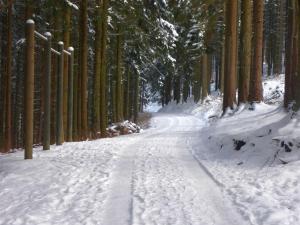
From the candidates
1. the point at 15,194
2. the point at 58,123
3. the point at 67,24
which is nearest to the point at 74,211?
the point at 15,194

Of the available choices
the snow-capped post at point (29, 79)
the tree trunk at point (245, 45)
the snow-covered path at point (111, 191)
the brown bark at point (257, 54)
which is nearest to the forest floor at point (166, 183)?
the snow-covered path at point (111, 191)

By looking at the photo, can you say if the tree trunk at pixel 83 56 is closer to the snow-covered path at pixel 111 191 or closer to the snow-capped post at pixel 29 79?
the snow-covered path at pixel 111 191

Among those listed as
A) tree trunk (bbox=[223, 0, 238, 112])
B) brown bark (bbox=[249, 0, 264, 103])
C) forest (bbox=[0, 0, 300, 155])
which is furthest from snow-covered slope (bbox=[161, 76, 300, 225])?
tree trunk (bbox=[223, 0, 238, 112])

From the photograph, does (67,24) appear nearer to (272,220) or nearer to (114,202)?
(114,202)

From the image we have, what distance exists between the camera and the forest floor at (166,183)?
6.23 metres

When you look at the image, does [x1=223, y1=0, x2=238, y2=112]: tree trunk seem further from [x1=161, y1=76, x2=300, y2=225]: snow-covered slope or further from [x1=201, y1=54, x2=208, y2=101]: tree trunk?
[x1=201, y1=54, x2=208, y2=101]: tree trunk

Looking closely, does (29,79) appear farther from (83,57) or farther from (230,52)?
(230,52)

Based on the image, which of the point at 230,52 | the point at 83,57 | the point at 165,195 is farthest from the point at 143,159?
the point at 230,52

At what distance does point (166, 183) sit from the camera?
27.0ft

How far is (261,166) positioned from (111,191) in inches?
134

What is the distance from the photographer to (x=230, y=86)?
1980 centimetres

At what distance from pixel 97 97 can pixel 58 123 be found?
617 centimetres

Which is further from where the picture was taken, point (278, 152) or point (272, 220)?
point (278, 152)

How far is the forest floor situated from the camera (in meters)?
6.23
